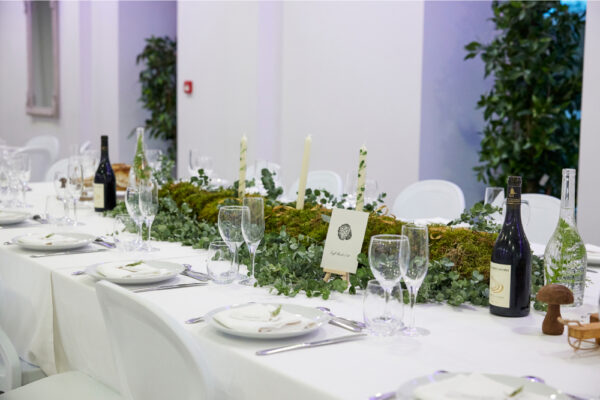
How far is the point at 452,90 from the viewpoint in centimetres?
472

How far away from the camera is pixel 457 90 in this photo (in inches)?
187

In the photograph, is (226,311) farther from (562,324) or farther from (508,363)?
(562,324)

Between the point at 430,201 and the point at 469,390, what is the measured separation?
2418 millimetres

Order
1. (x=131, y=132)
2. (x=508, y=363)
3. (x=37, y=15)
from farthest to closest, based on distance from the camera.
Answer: (x=37, y=15)
(x=131, y=132)
(x=508, y=363)

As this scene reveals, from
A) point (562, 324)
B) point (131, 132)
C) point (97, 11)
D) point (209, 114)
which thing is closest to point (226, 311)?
point (562, 324)

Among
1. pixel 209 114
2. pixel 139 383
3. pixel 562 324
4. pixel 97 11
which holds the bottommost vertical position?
pixel 139 383

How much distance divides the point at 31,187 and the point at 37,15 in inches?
213

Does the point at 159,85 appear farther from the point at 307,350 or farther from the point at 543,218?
the point at 307,350

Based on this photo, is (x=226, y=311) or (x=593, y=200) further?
(x=593, y=200)

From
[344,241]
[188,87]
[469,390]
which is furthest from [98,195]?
[188,87]

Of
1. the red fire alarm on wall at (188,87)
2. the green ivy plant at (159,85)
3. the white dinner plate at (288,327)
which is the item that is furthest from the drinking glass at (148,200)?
the green ivy plant at (159,85)

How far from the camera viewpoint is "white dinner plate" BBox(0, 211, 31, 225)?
272 cm

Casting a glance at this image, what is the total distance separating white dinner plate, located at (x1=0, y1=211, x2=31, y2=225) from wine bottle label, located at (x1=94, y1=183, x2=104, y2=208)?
0.38 metres

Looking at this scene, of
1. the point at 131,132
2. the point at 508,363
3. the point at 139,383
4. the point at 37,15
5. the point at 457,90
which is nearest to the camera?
the point at 508,363
